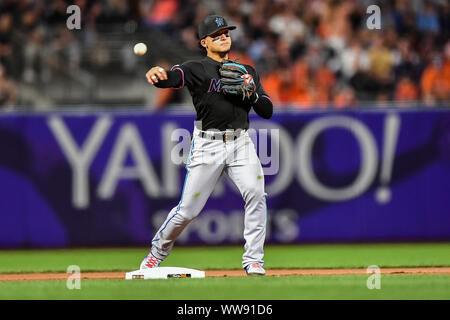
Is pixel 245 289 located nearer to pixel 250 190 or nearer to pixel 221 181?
pixel 250 190

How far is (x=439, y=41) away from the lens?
14.3 m

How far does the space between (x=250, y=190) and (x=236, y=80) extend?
→ 94 cm

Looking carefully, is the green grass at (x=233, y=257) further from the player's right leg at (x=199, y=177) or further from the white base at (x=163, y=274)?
the player's right leg at (x=199, y=177)

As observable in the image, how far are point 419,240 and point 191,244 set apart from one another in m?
3.06

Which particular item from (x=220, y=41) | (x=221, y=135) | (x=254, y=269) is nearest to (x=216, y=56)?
(x=220, y=41)

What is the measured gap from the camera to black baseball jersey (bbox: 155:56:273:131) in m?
7.15

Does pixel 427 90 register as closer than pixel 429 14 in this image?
Yes

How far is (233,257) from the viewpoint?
9.88m

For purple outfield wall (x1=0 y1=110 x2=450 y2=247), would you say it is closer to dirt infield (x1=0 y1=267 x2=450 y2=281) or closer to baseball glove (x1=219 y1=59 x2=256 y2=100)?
dirt infield (x1=0 y1=267 x2=450 y2=281)

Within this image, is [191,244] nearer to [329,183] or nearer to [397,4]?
[329,183]

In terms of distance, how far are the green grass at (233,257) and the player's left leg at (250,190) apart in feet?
4.76

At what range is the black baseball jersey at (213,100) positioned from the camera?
23.5ft
